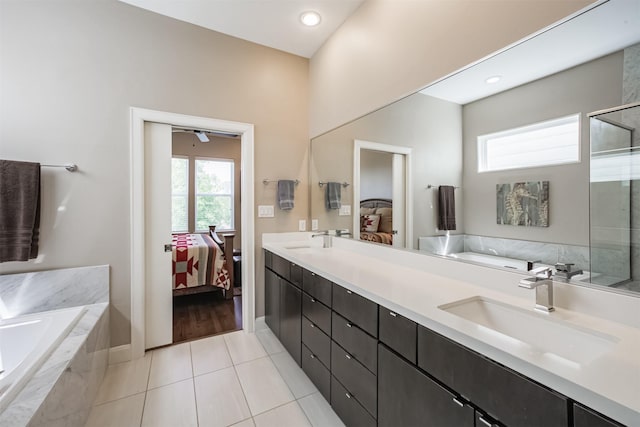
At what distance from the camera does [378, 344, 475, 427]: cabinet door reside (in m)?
0.96

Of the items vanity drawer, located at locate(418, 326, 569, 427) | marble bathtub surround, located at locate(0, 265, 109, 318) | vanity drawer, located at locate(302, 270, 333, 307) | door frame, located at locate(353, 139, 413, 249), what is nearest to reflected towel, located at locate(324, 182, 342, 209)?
door frame, located at locate(353, 139, 413, 249)

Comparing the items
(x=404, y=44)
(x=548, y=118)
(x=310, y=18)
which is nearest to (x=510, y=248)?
(x=548, y=118)

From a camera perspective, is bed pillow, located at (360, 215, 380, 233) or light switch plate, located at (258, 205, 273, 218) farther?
light switch plate, located at (258, 205, 273, 218)

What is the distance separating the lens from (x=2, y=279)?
1.90 meters

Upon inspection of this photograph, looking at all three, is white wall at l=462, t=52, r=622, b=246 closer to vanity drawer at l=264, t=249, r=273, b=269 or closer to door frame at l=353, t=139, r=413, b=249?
door frame at l=353, t=139, r=413, b=249

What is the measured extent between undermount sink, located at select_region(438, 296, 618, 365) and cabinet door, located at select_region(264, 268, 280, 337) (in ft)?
5.45

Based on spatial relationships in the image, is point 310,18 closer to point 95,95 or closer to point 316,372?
point 95,95

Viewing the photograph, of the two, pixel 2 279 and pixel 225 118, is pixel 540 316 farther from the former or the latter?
pixel 2 279

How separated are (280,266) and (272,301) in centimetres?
43

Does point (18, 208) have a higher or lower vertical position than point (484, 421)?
higher

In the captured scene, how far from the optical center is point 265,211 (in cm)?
289

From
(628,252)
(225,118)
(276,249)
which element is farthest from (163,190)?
(628,252)

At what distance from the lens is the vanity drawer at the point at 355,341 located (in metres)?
1.34

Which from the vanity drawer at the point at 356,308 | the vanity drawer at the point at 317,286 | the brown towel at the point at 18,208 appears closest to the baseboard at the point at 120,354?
the brown towel at the point at 18,208
